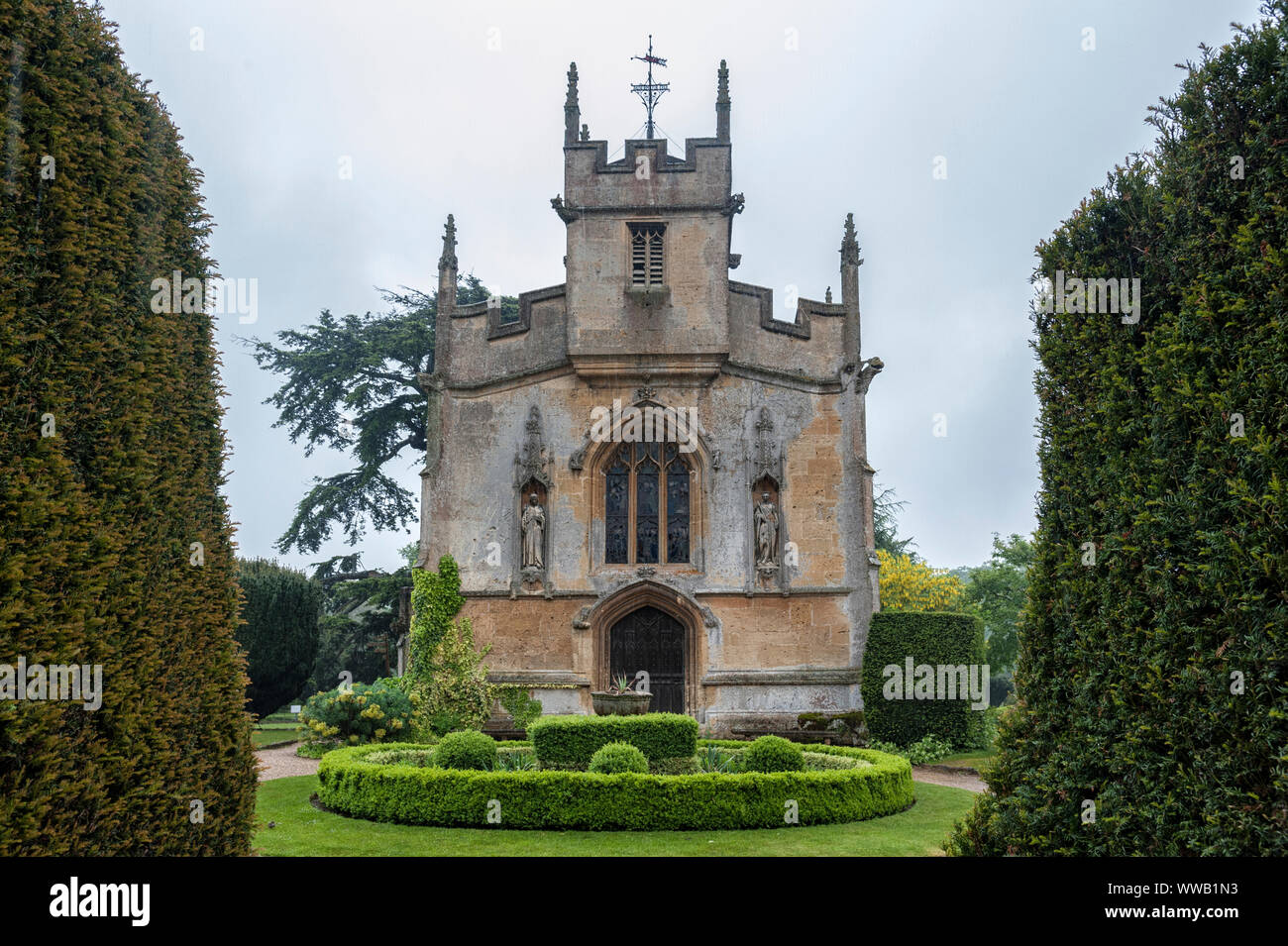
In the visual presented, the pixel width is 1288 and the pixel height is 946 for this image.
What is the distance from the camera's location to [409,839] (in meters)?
10.8

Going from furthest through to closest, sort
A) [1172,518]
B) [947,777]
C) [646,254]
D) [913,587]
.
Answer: [913,587] → [646,254] → [947,777] → [1172,518]

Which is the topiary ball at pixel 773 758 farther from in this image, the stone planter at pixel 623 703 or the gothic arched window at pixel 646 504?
the gothic arched window at pixel 646 504

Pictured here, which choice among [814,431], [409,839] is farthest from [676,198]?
[409,839]

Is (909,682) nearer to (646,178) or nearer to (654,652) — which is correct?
(654,652)

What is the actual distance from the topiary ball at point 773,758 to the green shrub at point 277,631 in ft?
52.7

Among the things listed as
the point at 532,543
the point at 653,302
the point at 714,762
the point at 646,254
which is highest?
the point at 646,254

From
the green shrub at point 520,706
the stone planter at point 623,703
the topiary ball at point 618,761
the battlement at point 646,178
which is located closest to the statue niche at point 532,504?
the green shrub at point 520,706

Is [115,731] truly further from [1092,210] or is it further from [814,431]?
[814,431]

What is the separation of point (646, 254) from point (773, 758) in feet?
41.5

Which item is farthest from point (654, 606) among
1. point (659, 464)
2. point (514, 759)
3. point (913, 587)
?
point (913, 587)

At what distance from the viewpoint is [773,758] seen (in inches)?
512

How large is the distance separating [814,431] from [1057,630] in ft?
51.5

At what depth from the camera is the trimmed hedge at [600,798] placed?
11.4 metres

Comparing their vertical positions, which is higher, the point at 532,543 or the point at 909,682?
the point at 532,543
